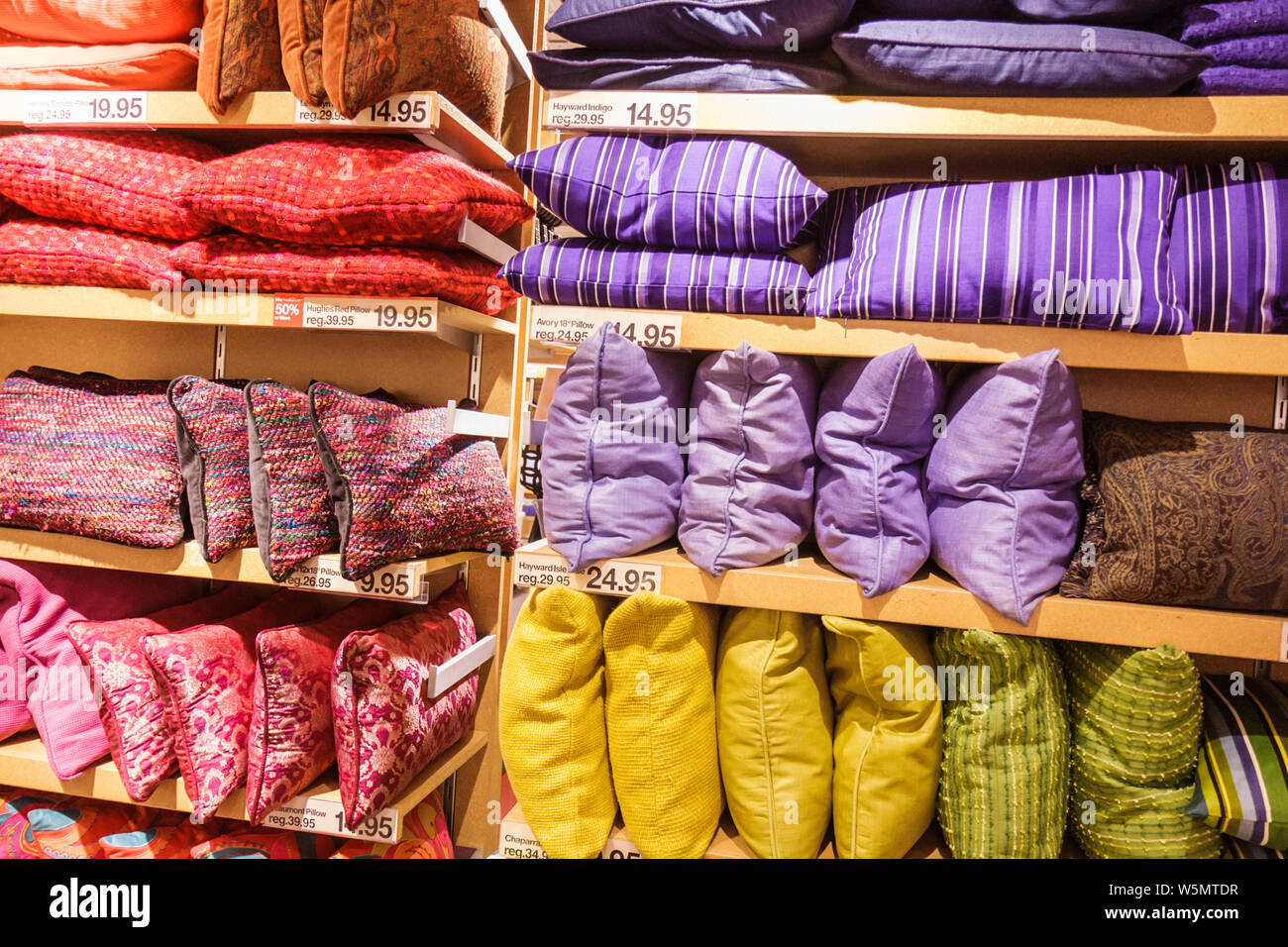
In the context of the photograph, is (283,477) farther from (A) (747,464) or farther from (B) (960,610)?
(B) (960,610)

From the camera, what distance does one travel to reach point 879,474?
114 cm

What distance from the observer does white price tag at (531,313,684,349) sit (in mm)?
1229

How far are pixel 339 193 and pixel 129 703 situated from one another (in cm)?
103

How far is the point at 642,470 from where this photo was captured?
1.24 meters

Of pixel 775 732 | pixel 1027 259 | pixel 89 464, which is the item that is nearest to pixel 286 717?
pixel 89 464

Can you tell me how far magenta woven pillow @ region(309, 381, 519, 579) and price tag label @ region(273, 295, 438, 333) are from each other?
Result: 13 centimetres

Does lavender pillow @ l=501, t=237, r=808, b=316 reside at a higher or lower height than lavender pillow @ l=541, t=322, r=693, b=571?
higher

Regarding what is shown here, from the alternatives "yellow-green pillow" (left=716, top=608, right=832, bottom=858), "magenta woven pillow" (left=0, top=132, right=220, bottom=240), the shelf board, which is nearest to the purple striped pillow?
the shelf board

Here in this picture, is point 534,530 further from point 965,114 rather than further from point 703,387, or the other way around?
point 965,114

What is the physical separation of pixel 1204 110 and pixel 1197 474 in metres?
0.55

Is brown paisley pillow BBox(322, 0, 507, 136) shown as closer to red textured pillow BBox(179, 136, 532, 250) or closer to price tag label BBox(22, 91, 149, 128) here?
red textured pillow BBox(179, 136, 532, 250)

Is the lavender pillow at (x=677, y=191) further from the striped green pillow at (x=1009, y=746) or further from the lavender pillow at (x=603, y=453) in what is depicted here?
the striped green pillow at (x=1009, y=746)

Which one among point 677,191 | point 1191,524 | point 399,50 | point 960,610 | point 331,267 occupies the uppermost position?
point 399,50
